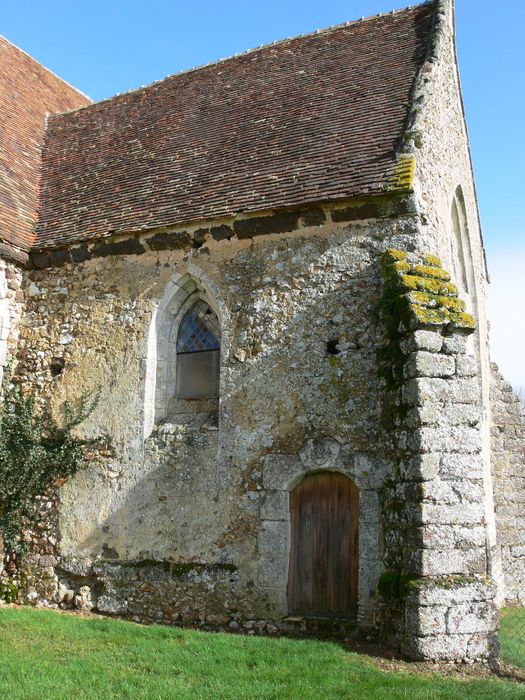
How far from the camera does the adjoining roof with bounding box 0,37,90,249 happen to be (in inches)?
391

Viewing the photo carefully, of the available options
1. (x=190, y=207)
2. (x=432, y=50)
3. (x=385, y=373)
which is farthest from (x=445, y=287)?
(x=432, y=50)

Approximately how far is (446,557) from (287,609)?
2.04 metres

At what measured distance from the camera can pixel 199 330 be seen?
905 cm

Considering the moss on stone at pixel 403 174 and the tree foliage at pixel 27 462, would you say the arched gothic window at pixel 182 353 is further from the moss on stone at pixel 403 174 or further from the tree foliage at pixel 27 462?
the moss on stone at pixel 403 174

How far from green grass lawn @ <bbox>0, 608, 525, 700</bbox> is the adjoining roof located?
5396 mm

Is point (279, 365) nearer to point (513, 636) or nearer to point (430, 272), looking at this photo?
point (430, 272)

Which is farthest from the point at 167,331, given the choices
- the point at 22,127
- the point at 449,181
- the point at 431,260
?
the point at 22,127

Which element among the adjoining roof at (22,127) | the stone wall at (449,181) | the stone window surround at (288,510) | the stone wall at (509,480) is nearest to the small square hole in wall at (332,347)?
the stone window surround at (288,510)

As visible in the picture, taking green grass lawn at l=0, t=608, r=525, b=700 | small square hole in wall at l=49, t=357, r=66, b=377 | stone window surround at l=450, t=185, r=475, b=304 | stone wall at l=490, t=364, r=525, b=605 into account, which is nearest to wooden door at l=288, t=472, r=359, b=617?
green grass lawn at l=0, t=608, r=525, b=700

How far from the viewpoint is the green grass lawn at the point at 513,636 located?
6672mm

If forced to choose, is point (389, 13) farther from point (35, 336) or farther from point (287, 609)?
point (287, 609)

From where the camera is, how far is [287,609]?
7391mm

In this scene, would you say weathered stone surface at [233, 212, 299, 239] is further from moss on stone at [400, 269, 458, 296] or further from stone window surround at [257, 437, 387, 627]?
stone window surround at [257, 437, 387, 627]

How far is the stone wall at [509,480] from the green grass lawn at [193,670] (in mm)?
3832
